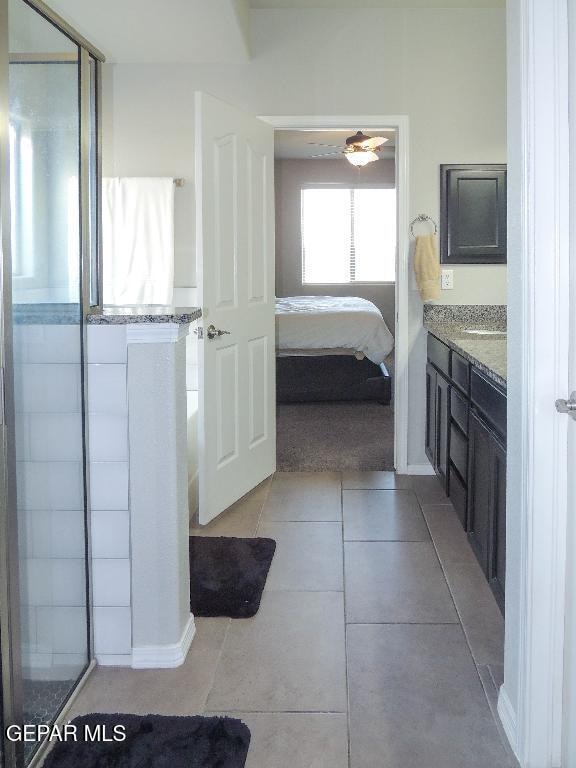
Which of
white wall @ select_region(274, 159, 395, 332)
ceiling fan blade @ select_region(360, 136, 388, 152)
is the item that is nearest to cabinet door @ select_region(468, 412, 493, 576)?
ceiling fan blade @ select_region(360, 136, 388, 152)

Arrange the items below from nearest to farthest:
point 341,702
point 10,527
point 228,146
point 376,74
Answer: point 10,527, point 341,702, point 228,146, point 376,74

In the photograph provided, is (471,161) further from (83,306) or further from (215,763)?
(215,763)

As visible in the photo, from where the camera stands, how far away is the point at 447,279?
4492 mm

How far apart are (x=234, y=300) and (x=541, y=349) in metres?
2.37

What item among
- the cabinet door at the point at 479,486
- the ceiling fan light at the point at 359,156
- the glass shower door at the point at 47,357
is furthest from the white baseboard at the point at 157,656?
the ceiling fan light at the point at 359,156

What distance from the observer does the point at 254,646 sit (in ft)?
8.21

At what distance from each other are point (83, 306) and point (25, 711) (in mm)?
1066

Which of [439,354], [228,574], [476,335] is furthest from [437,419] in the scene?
[228,574]

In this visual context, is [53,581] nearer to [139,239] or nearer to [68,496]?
[68,496]

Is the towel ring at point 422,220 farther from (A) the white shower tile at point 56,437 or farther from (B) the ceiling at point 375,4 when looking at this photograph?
(A) the white shower tile at point 56,437

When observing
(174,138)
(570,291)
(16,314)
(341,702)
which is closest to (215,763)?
(341,702)

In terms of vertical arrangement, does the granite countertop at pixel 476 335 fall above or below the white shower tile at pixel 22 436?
above

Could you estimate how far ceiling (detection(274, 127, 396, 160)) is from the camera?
26.9ft

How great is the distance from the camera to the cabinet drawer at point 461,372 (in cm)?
313
